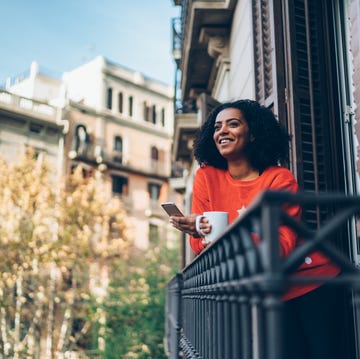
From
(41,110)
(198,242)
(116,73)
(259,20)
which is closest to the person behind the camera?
(198,242)

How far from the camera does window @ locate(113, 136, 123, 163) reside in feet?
102

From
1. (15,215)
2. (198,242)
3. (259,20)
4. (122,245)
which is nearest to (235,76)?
(259,20)

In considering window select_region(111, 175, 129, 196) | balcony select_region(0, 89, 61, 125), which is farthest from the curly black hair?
window select_region(111, 175, 129, 196)

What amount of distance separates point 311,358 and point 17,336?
20028mm

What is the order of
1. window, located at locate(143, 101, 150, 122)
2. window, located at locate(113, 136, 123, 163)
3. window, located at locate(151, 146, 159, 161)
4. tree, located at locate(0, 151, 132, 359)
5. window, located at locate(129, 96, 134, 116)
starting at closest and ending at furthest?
tree, located at locate(0, 151, 132, 359) < window, located at locate(113, 136, 123, 163) < window, located at locate(129, 96, 134, 116) < window, located at locate(151, 146, 159, 161) < window, located at locate(143, 101, 150, 122)

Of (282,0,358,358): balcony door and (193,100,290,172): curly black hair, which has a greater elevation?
(282,0,358,358): balcony door

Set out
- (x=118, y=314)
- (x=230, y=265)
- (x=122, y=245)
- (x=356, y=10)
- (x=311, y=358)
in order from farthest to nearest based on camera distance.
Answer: (x=122, y=245)
(x=118, y=314)
(x=356, y=10)
(x=311, y=358)
(x=230, y=265)

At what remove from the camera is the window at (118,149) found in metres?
31.1

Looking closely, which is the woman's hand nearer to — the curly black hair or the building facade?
the curly black hair

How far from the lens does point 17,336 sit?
2056cm

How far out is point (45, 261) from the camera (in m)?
20.7

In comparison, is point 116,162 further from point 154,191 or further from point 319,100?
point 319,100

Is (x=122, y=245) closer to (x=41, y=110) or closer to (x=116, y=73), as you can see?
(x=41, y=110)

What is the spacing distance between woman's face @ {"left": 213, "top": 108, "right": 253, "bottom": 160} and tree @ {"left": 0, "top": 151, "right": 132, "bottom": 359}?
55.6ft
